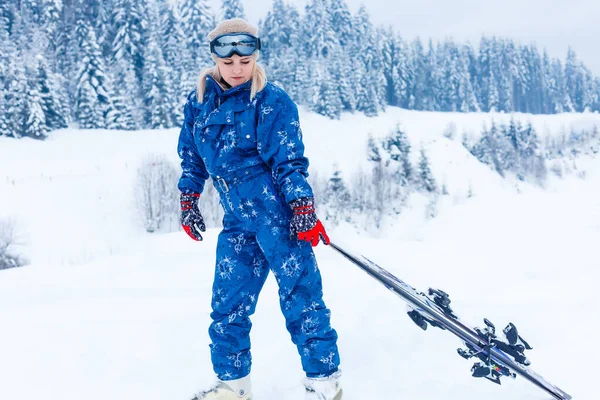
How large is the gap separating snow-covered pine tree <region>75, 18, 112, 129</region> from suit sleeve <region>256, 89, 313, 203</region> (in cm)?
4077

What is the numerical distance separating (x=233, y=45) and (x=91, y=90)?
41647mm

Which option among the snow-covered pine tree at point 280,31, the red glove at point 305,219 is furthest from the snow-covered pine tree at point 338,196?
the red glove at point 305,219

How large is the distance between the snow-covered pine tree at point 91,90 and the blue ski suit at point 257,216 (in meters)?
40.6

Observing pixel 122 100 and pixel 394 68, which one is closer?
pixel 122 100

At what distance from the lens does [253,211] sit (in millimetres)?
2346

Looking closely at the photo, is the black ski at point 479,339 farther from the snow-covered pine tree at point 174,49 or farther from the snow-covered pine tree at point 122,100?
the snow-covered pine tree at point 174,49

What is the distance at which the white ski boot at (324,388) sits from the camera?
2271 millimetres

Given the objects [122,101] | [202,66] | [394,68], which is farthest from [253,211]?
[394,68]

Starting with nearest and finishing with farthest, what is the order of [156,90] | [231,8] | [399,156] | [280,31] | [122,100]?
[399,156]
[122,100]
[156,90]
[231,8]
[280,31]

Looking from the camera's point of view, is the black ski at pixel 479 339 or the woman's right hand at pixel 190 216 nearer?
the black ski at pixel 479 339

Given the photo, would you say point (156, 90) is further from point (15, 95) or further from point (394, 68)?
point (394, 68)

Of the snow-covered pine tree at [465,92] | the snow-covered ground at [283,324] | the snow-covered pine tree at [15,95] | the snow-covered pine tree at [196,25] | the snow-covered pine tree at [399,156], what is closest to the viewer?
the snow-covered ground at [283,324]

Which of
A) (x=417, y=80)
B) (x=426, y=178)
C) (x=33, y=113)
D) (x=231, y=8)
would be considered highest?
(x=231, y=8)

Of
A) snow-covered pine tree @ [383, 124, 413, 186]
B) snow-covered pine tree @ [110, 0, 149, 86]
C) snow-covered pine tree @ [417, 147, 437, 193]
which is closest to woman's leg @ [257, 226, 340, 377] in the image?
snow-covered pine tree @ [383, 124, 413, 186]
